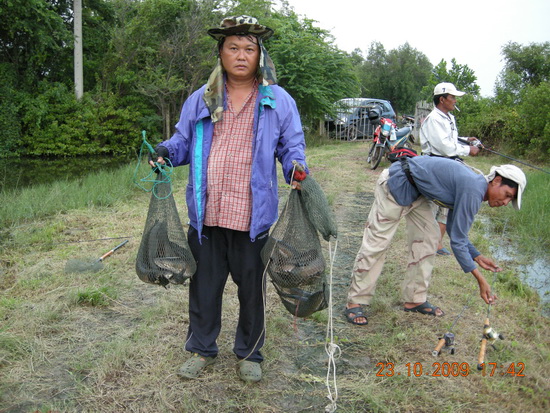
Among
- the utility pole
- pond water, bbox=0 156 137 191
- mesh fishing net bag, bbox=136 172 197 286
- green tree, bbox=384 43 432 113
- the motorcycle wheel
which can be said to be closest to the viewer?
mesh fishing net bag, bbox=136 172 197 286

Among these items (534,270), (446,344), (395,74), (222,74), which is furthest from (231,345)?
(395,74)

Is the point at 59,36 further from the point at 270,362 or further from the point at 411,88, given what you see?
the point at 411,88

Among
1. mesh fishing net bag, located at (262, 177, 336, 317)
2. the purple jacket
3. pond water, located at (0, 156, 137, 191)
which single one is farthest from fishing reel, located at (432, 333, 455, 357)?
pond water, located at (0, 156, 137, 191)

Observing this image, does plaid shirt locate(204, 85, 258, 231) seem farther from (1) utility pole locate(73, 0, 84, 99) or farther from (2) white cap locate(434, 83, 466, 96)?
(1) utility pole locate(73, 0, 84, 99)

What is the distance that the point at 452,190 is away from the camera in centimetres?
292

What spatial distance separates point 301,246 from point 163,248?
2.53 feet

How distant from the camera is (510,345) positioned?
2977 millimetres

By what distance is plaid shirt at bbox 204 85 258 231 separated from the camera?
94.0 inches

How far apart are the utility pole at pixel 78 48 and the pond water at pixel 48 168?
9.44 ft

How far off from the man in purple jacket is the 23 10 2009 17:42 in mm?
954

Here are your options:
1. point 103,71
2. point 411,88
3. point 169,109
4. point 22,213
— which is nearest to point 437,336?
point 22,213

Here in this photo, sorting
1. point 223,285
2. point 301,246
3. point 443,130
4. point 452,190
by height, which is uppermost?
point 443,130

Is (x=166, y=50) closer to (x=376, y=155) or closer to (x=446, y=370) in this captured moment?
(x=376, y=155)

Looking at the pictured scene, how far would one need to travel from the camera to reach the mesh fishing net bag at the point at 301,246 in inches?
94.6
